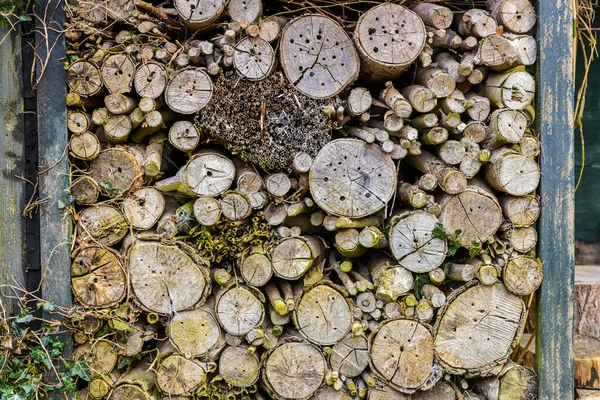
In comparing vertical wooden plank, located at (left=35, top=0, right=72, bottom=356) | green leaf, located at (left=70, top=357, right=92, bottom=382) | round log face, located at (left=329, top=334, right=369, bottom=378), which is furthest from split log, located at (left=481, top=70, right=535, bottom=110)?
green leaf, located at (left=70, top=357, right=92, bottom=382)

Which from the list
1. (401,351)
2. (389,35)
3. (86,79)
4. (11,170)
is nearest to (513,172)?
(389,35)

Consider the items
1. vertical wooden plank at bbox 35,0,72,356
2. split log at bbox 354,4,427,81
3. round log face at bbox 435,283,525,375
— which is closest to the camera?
split log at bbox 354,4,427,81

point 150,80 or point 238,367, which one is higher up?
point 150,80

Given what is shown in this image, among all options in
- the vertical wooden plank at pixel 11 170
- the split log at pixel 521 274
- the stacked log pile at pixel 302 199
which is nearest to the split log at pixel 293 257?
the stacked log pile at pixel 302 199

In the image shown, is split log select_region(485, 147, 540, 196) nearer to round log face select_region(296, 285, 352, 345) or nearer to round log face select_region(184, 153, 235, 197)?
round log face select_region(296, 285, 352, 345)

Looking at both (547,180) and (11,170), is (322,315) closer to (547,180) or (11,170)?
(547,180)

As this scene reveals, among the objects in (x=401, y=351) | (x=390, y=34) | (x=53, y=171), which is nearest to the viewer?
(x=390, y=34)

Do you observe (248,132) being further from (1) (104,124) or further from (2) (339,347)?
(2) (339,347)
